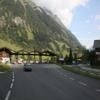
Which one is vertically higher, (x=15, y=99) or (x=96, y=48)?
(x=96, y=48)

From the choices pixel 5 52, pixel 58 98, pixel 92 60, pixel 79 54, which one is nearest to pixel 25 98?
pixel 58 98

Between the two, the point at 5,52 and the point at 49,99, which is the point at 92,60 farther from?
the point at 49,99

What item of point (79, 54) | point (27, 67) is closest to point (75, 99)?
point (27, 67)

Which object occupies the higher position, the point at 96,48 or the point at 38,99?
the point at 96,48

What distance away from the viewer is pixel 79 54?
567 feet

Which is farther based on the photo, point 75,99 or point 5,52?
point 5,52

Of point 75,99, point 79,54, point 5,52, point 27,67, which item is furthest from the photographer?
point 79,54

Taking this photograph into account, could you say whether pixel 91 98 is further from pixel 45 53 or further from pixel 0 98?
pixel 45 53

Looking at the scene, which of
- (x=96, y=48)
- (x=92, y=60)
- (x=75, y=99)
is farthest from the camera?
(x=96, y=48)

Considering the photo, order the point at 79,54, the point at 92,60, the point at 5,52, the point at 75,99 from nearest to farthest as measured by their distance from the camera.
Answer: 1. the point at 75,99
2. the point at 92,60
3. the point at 5,52
4. the point at 79,54

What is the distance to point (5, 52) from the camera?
154 m

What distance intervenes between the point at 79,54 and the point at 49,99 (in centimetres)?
15957

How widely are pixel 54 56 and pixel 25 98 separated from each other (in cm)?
14522

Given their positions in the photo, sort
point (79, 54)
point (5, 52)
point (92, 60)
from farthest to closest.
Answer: point (79, 54)
point (5, 52)
point (92, 60)
